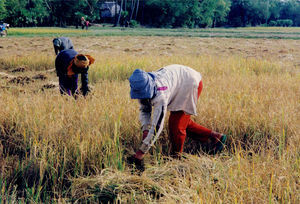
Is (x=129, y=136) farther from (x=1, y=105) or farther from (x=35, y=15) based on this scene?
(x=35, y=15)

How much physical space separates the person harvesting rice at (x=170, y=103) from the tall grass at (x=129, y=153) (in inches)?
6.7

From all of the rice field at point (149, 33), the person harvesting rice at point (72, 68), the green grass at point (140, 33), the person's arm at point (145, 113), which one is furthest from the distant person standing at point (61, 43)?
the green grass at point (140, 33)

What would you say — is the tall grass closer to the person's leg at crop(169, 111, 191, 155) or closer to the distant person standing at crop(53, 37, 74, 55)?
the person's leg at crop(169, 111, 191, 155)

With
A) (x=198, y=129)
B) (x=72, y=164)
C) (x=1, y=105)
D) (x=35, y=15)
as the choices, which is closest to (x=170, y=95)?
(x=198, y=129)

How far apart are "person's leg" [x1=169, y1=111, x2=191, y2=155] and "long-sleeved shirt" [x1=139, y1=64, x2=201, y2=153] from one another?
6 centimetres

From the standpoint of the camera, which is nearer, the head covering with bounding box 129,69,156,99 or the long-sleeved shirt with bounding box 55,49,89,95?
the head covering with bounding box 129,69,156,99

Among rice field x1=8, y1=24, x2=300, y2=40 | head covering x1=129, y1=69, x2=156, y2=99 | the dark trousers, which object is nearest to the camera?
head covering x1=129, y1=69, x2=156, y2=99

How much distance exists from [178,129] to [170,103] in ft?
0.80

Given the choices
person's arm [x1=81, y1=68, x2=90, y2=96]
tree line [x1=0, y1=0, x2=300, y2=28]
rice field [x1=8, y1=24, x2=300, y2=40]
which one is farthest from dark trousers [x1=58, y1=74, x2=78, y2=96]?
tree line [x1=0, y1=0, x2=300, y2=28]

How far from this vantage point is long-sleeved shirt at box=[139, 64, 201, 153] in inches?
86.4

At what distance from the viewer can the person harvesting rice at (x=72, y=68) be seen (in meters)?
3.54

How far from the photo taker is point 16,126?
2.89 metres

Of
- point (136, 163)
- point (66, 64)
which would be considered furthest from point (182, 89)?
point (66, 64)

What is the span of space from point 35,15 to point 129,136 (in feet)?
109
